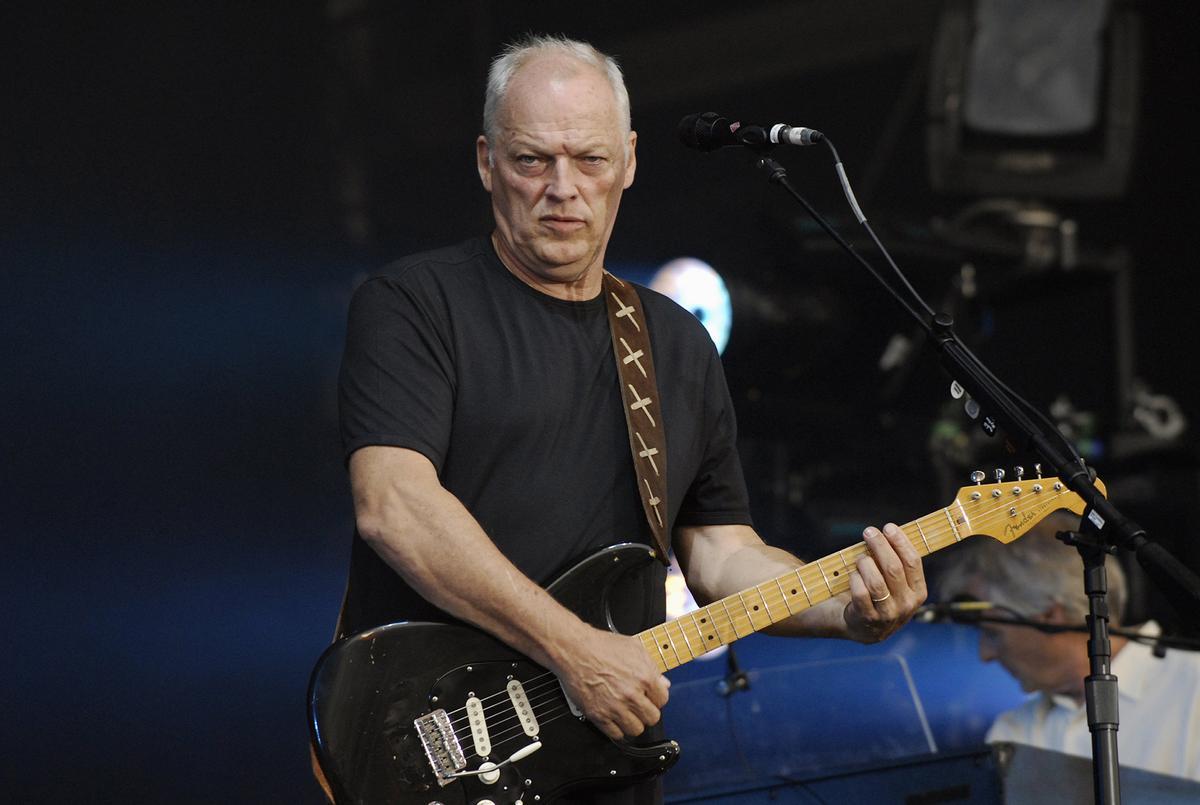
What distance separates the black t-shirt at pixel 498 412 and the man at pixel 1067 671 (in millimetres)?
1543

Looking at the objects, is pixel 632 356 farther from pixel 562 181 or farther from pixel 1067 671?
pixel 1067 671

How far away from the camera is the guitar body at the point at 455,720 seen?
2229mm

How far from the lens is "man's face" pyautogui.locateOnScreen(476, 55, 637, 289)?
2.54m

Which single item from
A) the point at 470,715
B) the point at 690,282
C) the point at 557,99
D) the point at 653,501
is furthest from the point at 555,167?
the point at 690,282

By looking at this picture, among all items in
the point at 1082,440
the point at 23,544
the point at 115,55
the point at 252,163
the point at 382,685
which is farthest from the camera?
the point at 1082,440

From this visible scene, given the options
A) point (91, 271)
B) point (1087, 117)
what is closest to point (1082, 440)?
point (1087, 117)

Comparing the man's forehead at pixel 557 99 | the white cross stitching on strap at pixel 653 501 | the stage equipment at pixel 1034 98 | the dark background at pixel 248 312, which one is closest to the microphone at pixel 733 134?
the man's forehead at pixel 557 99

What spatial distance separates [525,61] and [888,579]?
45.5 inches

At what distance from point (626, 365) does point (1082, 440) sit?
3.66 meters

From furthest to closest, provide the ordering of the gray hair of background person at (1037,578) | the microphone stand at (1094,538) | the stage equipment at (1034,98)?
the stage equipment at (1034,98) < the gray hair of background person at (1037,578) < the microphone stand at (1094,538)

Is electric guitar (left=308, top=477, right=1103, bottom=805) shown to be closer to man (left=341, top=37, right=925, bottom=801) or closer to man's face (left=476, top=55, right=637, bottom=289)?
man (left=341, top=37, right=925, bottom=801)

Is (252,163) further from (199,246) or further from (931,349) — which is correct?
(931,349)

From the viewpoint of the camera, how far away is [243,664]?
3707 millimetres

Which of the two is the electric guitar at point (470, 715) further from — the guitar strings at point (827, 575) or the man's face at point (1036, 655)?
the man's face at point (1036, 655)
